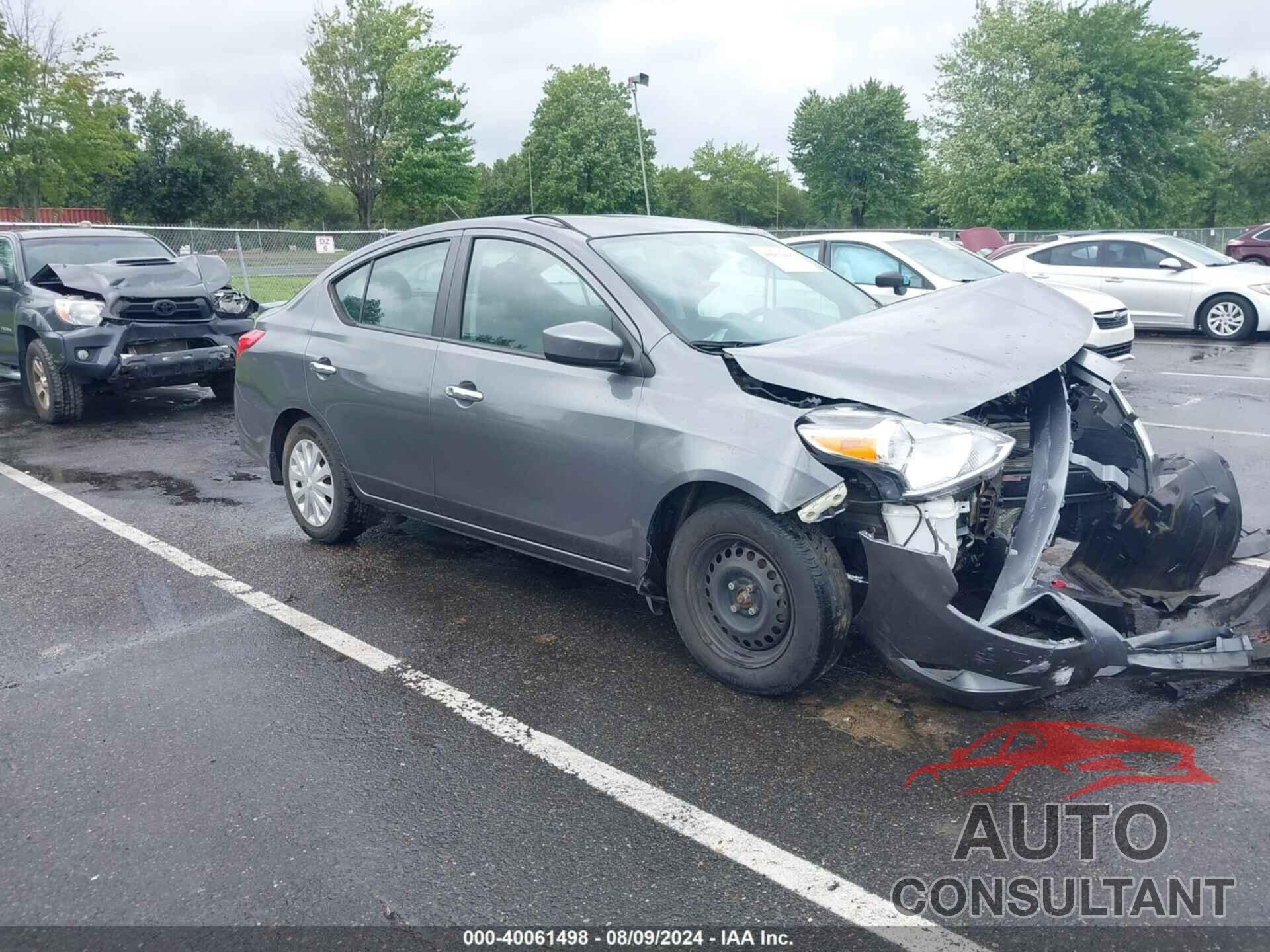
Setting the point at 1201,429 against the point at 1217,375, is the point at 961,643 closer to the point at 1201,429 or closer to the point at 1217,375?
the point at 1201,429

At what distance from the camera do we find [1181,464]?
170 inches

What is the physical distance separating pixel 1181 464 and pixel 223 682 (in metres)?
4.01

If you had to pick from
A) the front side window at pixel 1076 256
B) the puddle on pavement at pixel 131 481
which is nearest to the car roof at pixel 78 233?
the puddle on pavement at pixel 131 481

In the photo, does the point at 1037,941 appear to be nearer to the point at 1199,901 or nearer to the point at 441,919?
the point at 1199,901

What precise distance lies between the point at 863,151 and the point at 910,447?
8510cm

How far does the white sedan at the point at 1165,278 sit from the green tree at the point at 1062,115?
2681cm

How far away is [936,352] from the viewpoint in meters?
3.73

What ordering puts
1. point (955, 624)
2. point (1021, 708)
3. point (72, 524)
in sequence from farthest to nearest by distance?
point (72, 524) < point (1021, 708) < point (955, 624)

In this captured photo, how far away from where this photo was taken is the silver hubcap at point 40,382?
31.6ft

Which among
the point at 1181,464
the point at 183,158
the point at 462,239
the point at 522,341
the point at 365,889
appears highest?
the point at 183,158

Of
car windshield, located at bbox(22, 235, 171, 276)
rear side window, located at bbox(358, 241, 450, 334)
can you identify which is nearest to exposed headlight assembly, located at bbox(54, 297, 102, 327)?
car windshield, located at bbox(22, 235, 171, 276)

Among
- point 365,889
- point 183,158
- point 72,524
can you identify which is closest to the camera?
point 365,889

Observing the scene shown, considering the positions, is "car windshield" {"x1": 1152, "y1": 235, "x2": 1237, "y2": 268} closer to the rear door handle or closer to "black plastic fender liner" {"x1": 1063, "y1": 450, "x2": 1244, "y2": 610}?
"black plastic fender liner" {"x1": 1063, "y1": 450, "x2": 1244, "y2": 610}

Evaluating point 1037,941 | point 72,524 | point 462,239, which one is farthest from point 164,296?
point 1037,941
